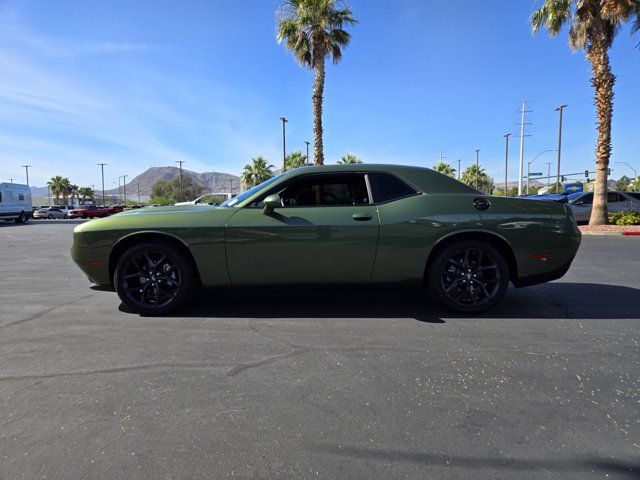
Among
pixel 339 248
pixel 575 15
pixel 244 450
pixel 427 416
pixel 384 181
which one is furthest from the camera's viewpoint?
pixel 575 15

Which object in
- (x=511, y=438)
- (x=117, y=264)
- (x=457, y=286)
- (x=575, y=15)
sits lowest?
(x=511, y=438)

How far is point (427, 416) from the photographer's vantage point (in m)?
2.27

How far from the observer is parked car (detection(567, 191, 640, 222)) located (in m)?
16.3

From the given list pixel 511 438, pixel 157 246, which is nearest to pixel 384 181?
pixel 157 246

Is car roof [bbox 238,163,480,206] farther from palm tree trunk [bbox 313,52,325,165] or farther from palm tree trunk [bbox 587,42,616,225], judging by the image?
palm tree trunk [bbox 313,52,325,165]

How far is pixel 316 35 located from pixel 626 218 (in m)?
15.1

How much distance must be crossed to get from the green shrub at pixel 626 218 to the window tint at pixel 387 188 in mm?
14611

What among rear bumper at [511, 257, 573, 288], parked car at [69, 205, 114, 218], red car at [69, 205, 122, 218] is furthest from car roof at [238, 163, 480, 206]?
parked car at [69, 205, 114, 218]

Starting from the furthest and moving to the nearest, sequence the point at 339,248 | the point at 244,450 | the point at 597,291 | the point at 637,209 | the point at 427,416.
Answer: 1. the point at 637,209
2. the point at 597,291
3. the point at 339,248
4. the point at 427,416
5. the point at 244,450

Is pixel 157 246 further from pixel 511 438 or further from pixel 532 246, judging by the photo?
pixel 532 246

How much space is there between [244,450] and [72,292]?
439cm

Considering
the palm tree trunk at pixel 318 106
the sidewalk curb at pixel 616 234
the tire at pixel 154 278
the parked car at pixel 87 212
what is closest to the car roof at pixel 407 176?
the tire at pixel 154 278

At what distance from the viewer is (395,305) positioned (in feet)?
14.7

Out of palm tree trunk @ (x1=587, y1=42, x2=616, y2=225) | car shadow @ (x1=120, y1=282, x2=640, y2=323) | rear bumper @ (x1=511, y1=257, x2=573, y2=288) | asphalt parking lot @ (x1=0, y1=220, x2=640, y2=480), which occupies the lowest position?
asphalt parking lot @ (x1=0, y1=220, x2=640, y2=480)
